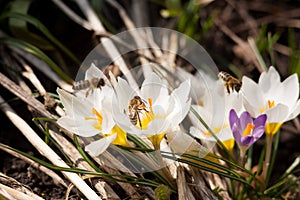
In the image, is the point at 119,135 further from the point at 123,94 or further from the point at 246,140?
the point at 246,140

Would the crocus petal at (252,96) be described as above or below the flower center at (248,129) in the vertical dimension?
above

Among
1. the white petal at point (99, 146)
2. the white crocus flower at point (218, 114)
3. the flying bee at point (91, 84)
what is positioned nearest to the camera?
the white petal at point (99, 146)

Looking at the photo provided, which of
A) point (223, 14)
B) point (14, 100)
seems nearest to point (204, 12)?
point (223, 14)

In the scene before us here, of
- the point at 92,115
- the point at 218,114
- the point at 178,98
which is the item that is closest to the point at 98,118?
the point at 92,115

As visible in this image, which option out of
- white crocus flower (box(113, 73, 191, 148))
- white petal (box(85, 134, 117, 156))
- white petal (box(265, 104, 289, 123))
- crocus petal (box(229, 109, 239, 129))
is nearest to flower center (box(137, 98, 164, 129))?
white crocus flower (box(113, 73, 191, 148))

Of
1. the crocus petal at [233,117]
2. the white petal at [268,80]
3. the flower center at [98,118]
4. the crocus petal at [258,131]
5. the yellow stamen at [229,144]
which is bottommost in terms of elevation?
the flower center at [98,118]

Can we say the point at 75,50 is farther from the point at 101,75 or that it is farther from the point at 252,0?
the point at 252,0

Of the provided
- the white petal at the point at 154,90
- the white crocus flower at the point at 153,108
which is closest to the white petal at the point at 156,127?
the white crocus flower at the point at 153,108

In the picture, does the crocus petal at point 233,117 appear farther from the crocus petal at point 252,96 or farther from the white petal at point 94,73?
the white petal at point 94,73
